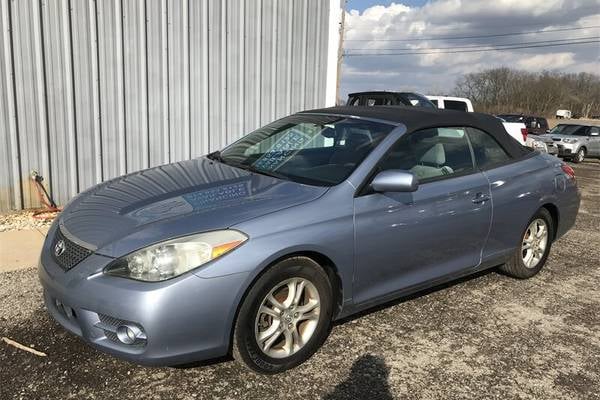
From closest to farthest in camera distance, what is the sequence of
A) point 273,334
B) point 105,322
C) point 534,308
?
point 105,322, point 273,334, point 534,308

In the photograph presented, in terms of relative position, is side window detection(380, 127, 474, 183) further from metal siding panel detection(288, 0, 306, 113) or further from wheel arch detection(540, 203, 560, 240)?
metal siding panel detection(288, 0, 306, 113)

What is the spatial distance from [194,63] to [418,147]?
463cm

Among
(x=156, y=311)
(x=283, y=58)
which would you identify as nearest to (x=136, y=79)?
(x=283, y=58)

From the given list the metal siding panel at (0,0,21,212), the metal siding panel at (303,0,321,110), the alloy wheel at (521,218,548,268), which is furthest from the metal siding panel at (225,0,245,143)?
the alloy wheel at (521,218,548,268)

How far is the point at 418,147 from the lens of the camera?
3930 millimetres

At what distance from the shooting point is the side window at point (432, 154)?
3760 millimetres

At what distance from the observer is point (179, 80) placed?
750 cm

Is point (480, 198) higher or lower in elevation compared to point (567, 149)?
higher

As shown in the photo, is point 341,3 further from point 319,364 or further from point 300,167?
point 319,364

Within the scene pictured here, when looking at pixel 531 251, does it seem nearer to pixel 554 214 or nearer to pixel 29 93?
pixel 554 214

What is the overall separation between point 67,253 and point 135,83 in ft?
15.2

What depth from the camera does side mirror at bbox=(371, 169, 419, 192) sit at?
3344 millimetres

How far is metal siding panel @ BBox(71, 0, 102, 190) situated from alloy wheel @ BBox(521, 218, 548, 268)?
5204mm

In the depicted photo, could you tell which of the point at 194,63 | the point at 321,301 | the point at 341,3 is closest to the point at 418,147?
the point at 321,301
